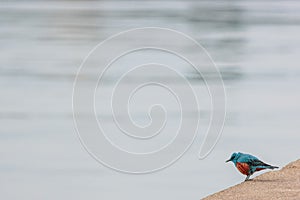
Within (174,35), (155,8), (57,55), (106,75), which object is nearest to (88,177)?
(106,75)

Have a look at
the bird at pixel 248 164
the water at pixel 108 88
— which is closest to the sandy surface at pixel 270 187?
the bird at pixel 248 164

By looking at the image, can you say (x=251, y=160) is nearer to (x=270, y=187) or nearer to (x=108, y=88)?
(x=270, y=187)

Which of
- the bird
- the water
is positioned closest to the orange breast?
the bird

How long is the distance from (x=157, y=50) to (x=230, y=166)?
8.65 metres

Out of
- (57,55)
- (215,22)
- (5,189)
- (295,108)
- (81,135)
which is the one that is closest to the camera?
(5,189)

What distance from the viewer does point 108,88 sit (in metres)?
14.2

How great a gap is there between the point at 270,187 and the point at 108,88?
6.02 m

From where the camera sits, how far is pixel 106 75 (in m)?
15.6

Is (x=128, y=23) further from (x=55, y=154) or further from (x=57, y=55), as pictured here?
(x=55, y=154)

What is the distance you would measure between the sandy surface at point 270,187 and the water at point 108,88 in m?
0.47

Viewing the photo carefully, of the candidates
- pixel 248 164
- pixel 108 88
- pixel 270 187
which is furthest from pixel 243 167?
pixel 108 88

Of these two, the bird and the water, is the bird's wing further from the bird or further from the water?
the water

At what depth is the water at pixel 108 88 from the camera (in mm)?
9469

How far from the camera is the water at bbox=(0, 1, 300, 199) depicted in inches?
373
